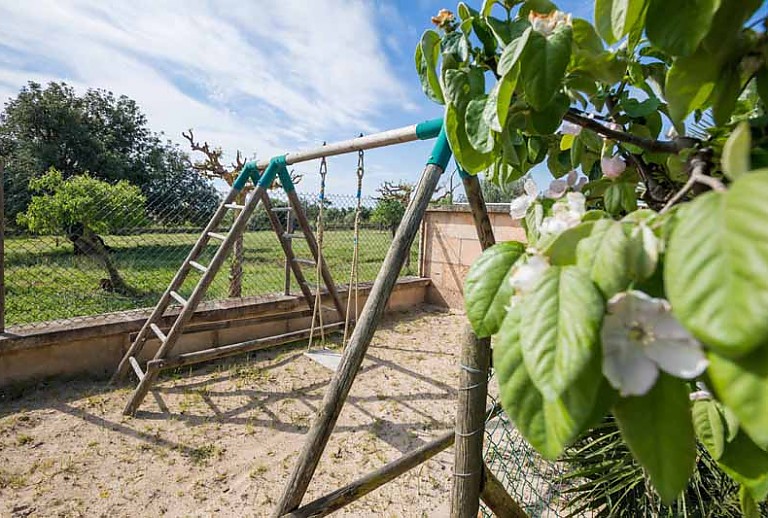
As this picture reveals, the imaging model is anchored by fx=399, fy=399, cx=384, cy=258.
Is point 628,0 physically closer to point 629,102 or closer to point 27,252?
point 629,102

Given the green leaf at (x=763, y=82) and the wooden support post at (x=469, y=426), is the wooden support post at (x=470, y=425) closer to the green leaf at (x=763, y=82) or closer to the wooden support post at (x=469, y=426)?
the wooden support post at (x=469, y=426)

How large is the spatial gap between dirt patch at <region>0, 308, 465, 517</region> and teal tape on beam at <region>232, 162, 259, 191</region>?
1617 millimetres

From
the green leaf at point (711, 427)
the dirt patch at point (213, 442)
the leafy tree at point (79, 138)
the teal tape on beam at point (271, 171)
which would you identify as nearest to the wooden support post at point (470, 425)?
the green leaf at point (711, 427)

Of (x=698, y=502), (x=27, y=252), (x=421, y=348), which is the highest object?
(x=27, y=252)

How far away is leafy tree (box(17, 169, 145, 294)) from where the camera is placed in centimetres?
431

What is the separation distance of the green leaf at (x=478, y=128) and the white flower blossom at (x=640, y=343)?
28 centimetres

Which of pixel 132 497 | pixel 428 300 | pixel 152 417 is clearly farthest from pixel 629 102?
pixel 428 300

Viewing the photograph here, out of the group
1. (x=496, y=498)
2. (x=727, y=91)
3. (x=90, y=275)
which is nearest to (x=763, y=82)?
(x=727, y=91)

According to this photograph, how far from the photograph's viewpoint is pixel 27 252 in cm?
377

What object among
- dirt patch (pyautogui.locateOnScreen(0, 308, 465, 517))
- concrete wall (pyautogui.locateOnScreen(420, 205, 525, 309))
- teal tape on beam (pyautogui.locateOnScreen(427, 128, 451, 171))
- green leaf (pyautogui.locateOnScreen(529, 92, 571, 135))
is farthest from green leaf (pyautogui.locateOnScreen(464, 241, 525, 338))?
concrete wall (pyautogui.locateOnScreen(420, 205, 525, 309))

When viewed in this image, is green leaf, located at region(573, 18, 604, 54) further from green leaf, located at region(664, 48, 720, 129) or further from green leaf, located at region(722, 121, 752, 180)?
green leaf, located at region(722, 121, 752, 180)

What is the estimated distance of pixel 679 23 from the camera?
352 millimetres

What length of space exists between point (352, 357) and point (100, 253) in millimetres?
5018

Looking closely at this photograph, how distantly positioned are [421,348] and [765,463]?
407 cm
